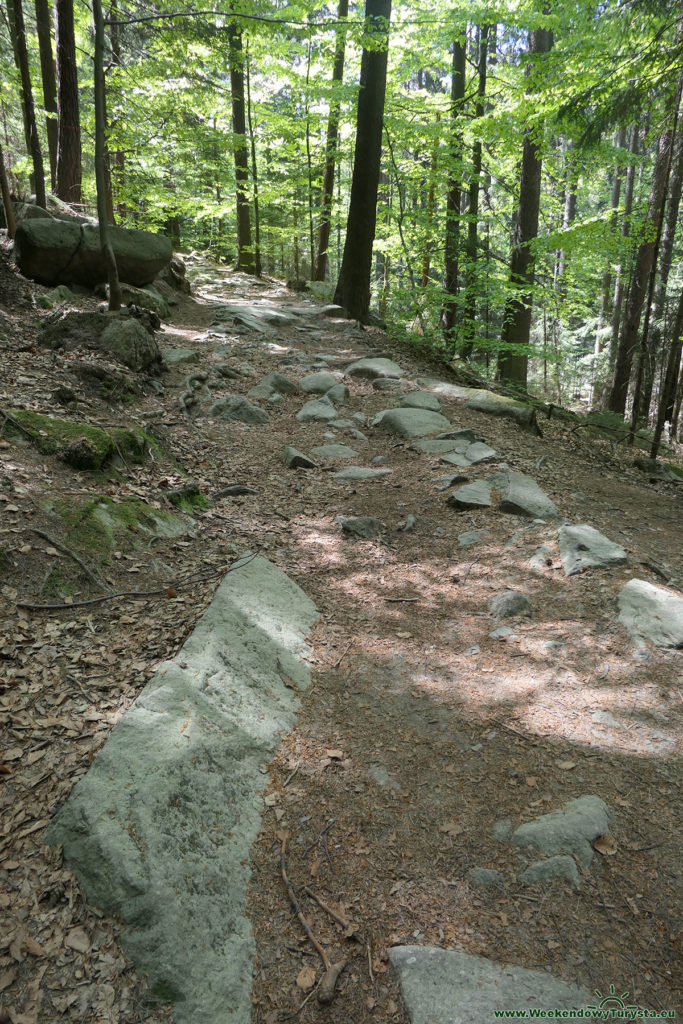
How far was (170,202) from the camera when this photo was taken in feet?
46.4

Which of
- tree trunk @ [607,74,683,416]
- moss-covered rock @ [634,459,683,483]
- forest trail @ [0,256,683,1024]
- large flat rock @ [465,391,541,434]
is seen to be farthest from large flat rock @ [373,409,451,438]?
tree trunk @ [607,74,683,416]

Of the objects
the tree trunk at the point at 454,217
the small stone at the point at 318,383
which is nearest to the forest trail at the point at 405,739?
the small stone at the point at 318,383

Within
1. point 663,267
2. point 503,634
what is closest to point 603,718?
point 503,634

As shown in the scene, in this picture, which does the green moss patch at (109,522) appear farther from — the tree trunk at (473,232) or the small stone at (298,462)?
the tree trunk at (473,232)

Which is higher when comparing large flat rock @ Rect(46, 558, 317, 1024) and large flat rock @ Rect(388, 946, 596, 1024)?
large flat rock @ Rect(46, 558, 317, 1024)

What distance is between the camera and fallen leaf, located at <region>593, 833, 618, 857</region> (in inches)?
90.8

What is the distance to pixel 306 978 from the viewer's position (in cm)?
197

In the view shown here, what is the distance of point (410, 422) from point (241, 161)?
41.9ft

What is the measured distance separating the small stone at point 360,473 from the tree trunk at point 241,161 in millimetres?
10213

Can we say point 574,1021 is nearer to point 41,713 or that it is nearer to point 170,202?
point 41,713

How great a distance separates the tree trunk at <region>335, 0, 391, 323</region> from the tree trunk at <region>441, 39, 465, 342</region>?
4.48ft

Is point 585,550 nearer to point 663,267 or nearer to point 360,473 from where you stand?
point 360,473

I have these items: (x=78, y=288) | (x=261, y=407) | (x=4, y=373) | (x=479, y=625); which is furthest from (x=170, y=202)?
(x=479, y=625)

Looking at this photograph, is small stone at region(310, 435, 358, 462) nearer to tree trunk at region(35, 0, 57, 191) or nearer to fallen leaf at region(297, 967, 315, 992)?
fallen leaf at region(297, 967, 315, 992)
